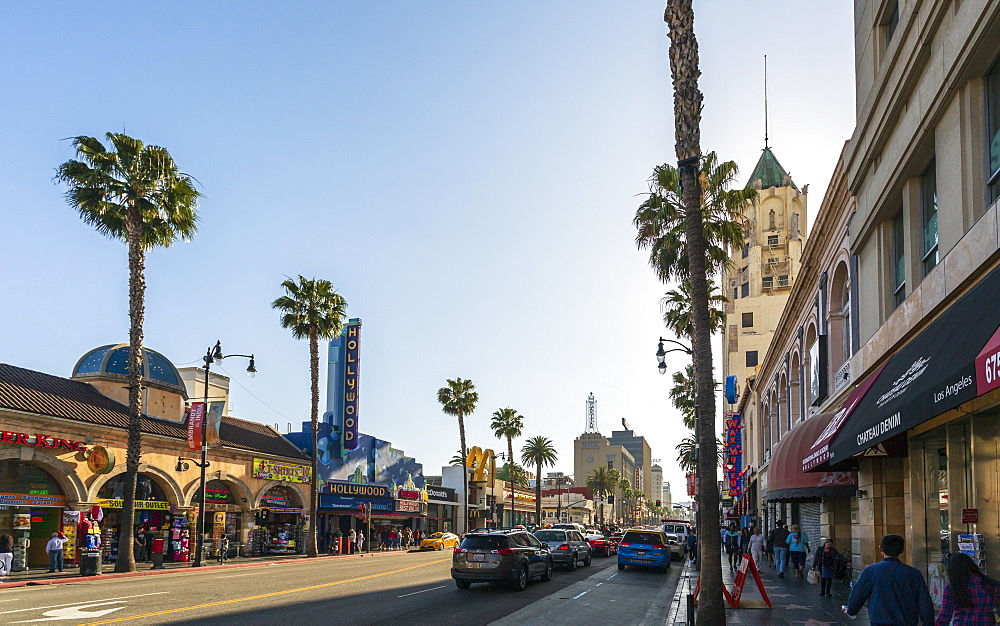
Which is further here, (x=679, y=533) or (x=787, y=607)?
(x=679, y=533)

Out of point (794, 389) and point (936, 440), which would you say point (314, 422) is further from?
point (936, 440)

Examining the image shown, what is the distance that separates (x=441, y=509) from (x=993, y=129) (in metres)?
65.0

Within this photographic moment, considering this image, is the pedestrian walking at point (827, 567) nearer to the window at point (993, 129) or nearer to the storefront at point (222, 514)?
the window at point (993, 129)

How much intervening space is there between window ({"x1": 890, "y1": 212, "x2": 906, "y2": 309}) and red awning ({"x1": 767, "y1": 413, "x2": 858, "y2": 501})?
13.2 feet

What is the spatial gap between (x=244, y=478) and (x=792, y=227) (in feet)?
199

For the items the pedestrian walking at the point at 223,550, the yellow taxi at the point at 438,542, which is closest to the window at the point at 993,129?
the pedestrian walking at the point at 223,550

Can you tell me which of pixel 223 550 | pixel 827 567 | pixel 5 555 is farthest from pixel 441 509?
pixel 827 567

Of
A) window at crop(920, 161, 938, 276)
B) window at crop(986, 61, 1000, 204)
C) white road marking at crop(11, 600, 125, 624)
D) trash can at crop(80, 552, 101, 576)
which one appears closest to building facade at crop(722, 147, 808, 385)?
trash can at crop(80, 552, 101, 576)

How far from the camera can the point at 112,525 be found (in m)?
34.7

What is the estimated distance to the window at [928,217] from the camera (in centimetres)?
1405

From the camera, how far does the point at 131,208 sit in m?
30.8

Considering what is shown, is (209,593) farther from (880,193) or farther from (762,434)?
(762,434)

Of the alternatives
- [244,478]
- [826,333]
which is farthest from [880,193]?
[244,478]

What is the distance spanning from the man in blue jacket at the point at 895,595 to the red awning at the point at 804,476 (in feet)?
36.9
